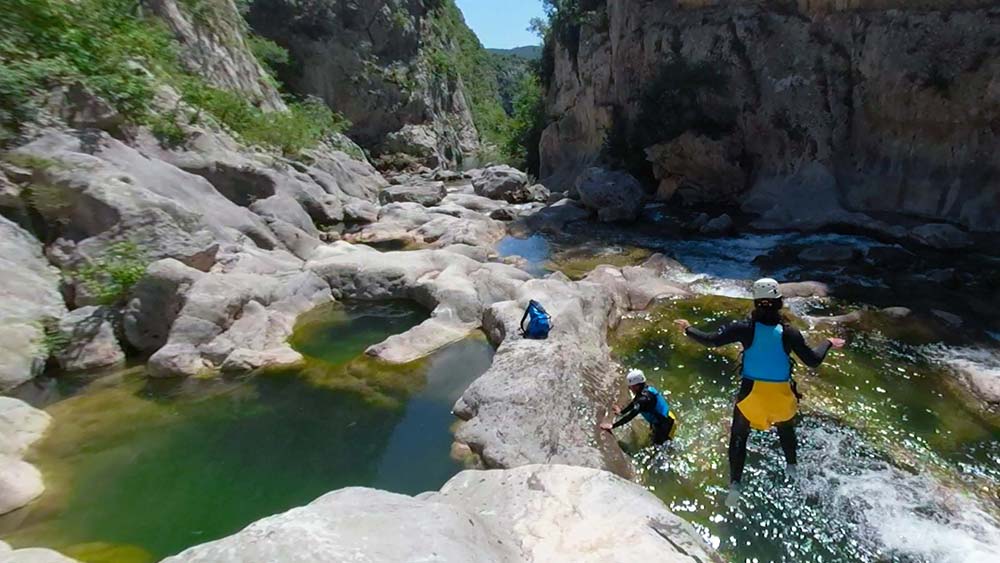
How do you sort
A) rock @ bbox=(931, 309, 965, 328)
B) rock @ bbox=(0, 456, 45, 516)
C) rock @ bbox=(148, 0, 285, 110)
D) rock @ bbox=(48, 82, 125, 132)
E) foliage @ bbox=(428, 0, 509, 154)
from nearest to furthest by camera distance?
1. rock @ bbox=(0, 456, 45, 516)
2. rock @ bbox=(931, 309, 965, 328)
3. rock @ bbox=(48, 82, 125, 132)
4. rock @ bbox=(148, 0, 285, 110)
5. foliage @ bbox=(428, 0, 509, 154)

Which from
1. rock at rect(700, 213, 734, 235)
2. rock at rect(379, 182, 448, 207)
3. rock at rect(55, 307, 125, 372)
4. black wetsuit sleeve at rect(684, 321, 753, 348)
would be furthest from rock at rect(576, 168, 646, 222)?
rock at rect(55, 307, 125, 372)

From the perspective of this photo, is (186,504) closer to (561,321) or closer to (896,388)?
(561,321)

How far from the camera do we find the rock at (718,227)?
56.1 feet

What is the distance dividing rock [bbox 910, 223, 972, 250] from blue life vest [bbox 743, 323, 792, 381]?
12.4 meters

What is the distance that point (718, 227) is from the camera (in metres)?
17.2

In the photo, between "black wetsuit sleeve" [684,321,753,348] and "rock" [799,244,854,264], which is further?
"rock" [799,244,854,264]

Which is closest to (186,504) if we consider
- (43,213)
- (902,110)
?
(43,213)

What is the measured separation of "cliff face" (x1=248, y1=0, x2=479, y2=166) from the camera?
39062 mm

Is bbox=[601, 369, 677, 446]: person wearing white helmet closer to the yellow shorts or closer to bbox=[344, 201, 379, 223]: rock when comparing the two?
the yellow shorts

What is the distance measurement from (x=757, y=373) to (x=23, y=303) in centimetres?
911

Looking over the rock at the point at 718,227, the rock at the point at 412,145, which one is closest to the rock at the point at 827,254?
the rock at the point at 718,227

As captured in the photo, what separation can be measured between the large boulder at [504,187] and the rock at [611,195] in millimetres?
4372

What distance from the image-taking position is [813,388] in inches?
290

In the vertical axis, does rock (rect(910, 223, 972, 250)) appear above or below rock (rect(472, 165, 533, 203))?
below
